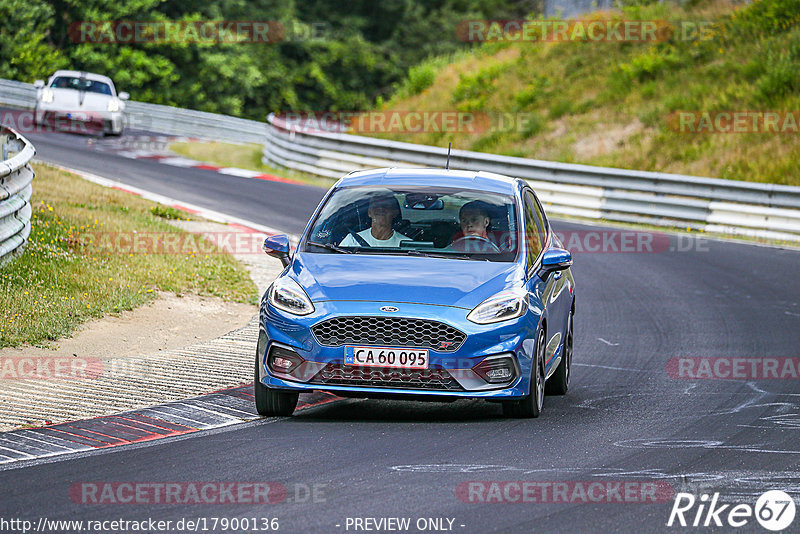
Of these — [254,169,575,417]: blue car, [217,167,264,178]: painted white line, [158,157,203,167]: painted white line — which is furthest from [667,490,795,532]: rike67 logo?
[158,157,203,167]: painted white line

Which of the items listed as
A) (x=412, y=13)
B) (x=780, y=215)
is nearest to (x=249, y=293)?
(x=780, y=215)

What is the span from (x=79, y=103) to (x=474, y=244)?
1001 inches

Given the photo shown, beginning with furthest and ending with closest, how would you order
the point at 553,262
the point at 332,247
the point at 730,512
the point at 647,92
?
the point at 647,92 < the point at 332,247 < the point at 553,262 < the point at 730,512

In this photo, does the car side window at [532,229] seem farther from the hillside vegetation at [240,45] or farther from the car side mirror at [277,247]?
the hillside vegetation at [240,45]

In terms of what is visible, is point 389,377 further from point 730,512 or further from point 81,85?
point 81,85

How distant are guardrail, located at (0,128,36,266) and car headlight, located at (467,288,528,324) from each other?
20.3 ft

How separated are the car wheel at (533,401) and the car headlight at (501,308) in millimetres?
333

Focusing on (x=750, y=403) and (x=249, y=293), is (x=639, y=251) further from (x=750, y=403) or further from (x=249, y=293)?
(x=750, y=403)

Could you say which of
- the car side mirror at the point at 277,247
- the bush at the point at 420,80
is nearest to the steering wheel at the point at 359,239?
the car side mirror at the point at 277,247

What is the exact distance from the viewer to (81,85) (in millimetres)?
32781

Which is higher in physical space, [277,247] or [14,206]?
[277,247]

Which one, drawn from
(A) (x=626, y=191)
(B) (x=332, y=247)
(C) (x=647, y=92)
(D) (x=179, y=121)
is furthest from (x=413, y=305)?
(D) (x=179, y=121)

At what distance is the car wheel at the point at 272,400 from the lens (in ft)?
27.9

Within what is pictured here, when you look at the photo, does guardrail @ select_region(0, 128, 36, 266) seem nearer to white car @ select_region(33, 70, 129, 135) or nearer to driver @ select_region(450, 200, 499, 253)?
driver @ select_region(450, 200, 499, 253)
